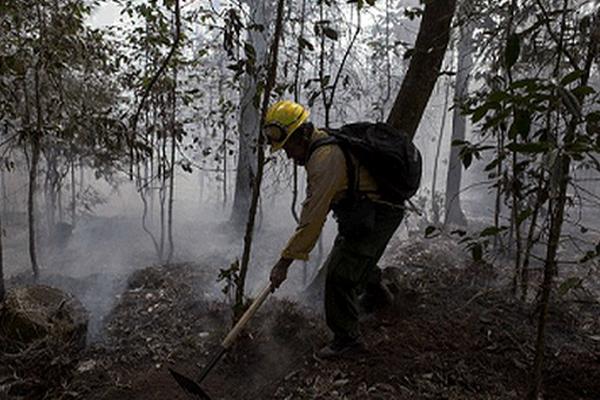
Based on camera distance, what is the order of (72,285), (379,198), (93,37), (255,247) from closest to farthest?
(379,198)
(93,37)
(72,285)
(255,247)

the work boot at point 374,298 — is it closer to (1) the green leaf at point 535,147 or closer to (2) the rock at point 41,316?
(2) the rock at point 41,316

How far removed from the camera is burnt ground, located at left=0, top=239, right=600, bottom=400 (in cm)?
300

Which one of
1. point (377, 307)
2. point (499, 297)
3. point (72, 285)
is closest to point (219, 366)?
point (377, 307)

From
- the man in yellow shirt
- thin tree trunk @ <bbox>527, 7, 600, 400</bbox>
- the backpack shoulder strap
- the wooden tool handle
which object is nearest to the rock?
the wooden tool handle

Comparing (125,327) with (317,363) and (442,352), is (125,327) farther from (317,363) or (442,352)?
(442,352)

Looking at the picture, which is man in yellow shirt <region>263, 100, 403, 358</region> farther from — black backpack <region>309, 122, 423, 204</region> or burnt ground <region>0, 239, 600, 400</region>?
burnt ground <region>0, 239, 600, 400</region>

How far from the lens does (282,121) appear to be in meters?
3.22

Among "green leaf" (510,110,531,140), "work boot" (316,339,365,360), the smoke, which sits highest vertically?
"green leaf" (510,110,531,140)

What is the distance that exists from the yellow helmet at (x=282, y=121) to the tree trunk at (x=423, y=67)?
161 centimetres

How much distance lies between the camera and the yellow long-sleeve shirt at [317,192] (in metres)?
3.04

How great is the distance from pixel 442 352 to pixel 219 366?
71.2 inches

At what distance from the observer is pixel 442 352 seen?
339 centimetres

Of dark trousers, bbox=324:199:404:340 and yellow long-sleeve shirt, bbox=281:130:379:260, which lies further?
dark trousers, bbox=324:199:404:340

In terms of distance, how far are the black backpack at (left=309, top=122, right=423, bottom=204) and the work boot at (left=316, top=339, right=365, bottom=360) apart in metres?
1.19
